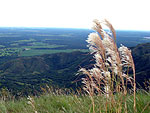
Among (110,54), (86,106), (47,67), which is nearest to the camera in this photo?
(110,54)

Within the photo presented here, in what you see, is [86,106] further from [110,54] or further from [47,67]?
[47,67]

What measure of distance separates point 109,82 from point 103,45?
463 mm

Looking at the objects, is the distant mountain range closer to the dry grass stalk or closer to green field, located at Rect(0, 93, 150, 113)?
green field, located at Rect(0, 93, 150, 113)

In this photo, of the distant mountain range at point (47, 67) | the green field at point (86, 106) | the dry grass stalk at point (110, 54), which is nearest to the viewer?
the dry grass stalk at point (110, 54)

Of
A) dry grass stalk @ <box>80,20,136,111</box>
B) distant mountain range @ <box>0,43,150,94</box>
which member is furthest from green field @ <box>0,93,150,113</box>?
distant mountain range @ <box>0,43,150,94</box>

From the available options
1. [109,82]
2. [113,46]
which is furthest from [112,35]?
[109,82]

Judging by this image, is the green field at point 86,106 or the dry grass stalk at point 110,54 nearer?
the dry grass stalk at point 110,54

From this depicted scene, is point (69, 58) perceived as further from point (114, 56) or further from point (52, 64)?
point (114, 56)

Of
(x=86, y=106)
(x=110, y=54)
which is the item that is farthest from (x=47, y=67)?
(x=110, y=54)

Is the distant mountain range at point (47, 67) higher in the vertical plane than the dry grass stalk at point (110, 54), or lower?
lower

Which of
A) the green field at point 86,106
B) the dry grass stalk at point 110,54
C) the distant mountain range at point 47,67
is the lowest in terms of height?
the distant mountain range at point 47,67

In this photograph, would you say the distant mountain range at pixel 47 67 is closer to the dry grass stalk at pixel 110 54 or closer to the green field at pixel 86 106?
the green field at pixel 86 106

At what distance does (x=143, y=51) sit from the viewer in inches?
3716

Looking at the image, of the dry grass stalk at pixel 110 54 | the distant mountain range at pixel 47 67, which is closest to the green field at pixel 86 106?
the dry grass stalk at pixel 110 54
